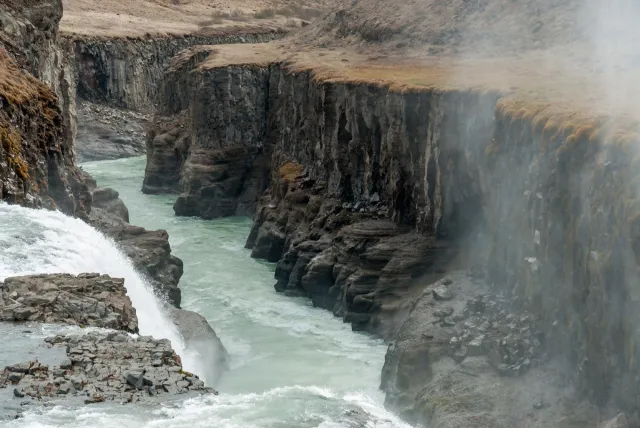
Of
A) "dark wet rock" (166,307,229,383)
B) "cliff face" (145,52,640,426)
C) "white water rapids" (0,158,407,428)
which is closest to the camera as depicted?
"white water rapids" (0,158,407,428)

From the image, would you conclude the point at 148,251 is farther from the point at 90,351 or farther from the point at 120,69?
the point at 120,69

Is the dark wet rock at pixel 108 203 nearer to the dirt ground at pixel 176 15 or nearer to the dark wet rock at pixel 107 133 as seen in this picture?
the dark wet rock at pixel 107 133

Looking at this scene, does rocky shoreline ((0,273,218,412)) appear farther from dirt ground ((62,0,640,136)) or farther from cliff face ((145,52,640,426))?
dirt ground ((62,0,640,136))

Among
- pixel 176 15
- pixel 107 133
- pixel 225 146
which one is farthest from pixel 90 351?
pixel 176 15

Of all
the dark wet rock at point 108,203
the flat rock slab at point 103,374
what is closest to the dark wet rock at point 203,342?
the flat rock slab at point 103,374

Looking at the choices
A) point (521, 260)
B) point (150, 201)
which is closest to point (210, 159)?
point (150, 201)

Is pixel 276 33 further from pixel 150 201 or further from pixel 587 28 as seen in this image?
pixel 587 28

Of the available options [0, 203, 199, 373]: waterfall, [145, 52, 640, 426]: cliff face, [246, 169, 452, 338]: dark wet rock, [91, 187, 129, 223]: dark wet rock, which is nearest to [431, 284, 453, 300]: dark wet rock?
[145, 52, 640, 426]: cliff face
